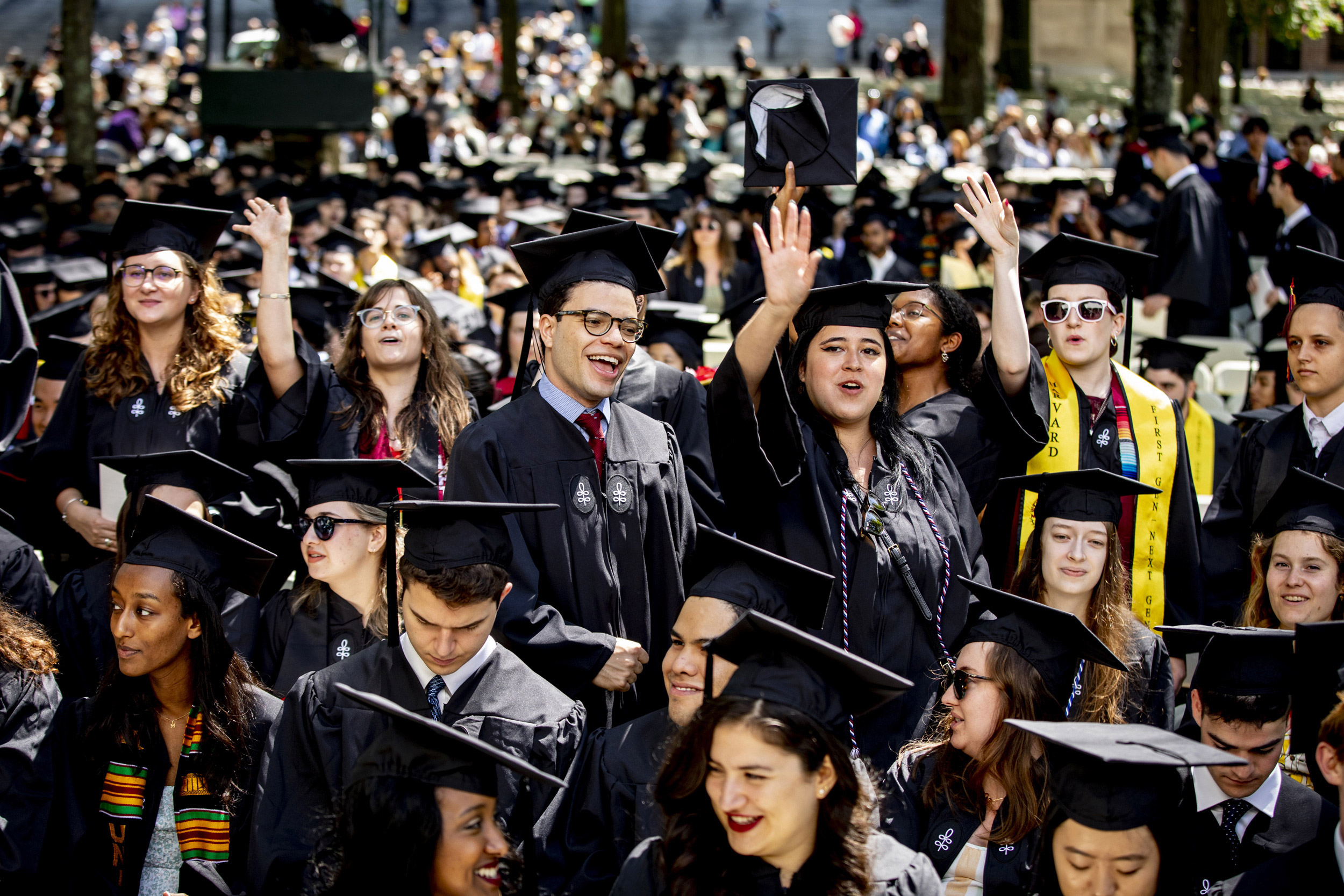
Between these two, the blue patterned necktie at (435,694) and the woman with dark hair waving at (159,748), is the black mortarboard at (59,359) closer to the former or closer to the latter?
the woman with dark hair waving at (159,748)

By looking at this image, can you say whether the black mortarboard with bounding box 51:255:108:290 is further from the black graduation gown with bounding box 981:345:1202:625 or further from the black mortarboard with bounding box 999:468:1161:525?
the black mortarboard with bounding box 999:468:1161:525

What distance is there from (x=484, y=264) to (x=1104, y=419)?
24.0ft

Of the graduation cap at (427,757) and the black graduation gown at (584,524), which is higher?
the black graduation gown at (584,524)

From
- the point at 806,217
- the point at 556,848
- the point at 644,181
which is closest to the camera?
the point at 556,848

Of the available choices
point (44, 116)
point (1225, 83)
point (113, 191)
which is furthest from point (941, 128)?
point (44, 116)

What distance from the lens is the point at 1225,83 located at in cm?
2916

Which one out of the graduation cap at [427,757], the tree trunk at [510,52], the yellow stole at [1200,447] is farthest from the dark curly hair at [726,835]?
the tree trunk at [510,52]

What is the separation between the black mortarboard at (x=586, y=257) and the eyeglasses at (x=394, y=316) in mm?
1029

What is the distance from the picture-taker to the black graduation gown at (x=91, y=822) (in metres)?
3.47

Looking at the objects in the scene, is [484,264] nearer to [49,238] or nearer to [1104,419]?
[49,238]

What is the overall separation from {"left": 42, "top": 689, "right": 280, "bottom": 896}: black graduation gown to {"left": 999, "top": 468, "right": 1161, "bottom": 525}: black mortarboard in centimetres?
232

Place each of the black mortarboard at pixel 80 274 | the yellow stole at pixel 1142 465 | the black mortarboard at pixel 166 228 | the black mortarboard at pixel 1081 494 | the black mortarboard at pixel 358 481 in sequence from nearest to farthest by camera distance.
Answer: the black mortarboard at pixel 1081 494 < the black mortarboard at pixel 358 481 < the yellow stole at pixel 1142 465 < the black mortarboard at pixel 166 228 < the black mortarboard at pixel 80 274

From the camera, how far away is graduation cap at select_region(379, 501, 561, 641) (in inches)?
132

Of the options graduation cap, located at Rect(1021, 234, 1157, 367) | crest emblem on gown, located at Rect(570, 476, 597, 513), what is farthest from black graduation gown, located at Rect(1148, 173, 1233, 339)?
crest emblem on gown, located at Rect(570, 476, 597, 513)
